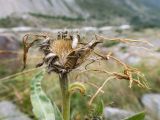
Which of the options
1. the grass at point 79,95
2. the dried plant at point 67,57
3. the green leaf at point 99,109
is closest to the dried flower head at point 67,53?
the dried plant at point 67,57

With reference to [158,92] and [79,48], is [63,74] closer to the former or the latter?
[79,48]

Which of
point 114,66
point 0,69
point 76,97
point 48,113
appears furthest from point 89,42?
point 114,66

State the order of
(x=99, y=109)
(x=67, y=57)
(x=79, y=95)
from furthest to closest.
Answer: (x=79, y=95) → (x=99, y=109) → (x=67, y=57)


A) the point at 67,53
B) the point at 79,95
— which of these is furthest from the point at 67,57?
the point at 79,95

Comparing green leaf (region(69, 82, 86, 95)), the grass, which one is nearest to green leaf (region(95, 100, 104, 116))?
green leaf (region(69, 82, 86, 95))

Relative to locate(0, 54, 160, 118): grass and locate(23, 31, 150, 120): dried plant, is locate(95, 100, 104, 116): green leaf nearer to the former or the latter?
locate(23, 31, 150, 120): dried plant

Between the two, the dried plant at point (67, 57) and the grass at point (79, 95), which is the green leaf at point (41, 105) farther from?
the grass at point (79, 95)

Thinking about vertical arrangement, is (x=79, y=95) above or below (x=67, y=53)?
below

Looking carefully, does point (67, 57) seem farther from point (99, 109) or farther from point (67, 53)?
point (99, 109)
